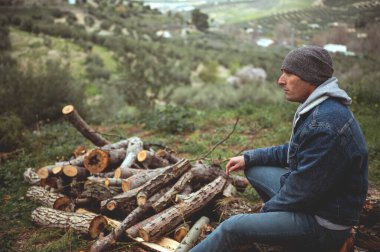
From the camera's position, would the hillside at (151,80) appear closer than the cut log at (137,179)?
No

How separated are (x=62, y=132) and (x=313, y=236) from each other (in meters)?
7.73

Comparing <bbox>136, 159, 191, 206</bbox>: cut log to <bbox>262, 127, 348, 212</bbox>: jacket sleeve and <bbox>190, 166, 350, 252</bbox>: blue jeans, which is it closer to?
<bbox>190, 166, 350, 252</bbox>: blue jeans

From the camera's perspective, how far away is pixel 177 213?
3691 mm

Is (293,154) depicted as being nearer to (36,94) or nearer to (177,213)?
(177,213)

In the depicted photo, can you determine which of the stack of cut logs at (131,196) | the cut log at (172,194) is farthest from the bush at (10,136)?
the cut log at (172,194)

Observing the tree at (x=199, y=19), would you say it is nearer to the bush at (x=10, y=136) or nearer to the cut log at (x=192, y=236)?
the bush at (x=10, y=136)

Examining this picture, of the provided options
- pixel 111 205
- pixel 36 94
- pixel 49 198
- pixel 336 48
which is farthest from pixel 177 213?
pixel 336 48

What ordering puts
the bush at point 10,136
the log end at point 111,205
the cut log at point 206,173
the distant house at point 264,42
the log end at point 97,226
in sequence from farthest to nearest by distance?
the distant house at point 264,42, the bush at point 10,136, the cut log at point 206,173, the log end at point 111,205, the log end at point 97,226

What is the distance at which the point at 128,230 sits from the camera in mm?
3598

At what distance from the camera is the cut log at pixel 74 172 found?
4.77m

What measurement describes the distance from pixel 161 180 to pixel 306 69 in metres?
2.32

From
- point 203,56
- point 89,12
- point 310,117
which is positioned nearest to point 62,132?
point 310,117

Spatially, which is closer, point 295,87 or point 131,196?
point 295,87

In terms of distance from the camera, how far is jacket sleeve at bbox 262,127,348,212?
2.18 metres
